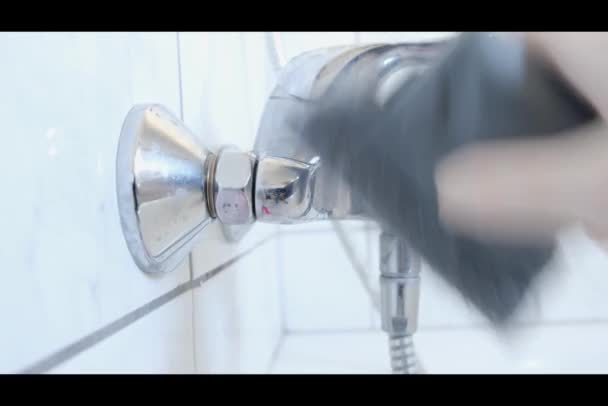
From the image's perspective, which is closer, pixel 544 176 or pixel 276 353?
pixel 544 176

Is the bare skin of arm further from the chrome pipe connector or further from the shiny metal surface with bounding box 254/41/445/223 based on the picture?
the chrome pipe connector

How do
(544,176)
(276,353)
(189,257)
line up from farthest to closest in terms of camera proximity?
(276,353), (189,257), (544,176)

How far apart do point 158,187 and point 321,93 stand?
6cm

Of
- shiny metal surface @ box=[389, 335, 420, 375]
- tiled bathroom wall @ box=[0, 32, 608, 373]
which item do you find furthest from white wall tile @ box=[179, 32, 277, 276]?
A: shiny metal surface @ box=[389, 335, 420, 375]

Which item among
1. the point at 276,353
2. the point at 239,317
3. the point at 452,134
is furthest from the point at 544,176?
the point at 276,353

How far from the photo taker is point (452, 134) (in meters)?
0.13

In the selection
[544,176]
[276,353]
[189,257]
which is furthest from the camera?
[276,353]

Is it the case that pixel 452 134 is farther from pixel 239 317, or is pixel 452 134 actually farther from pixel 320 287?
pixel 320 287

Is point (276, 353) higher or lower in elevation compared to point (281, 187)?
lower

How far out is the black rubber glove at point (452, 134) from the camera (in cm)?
12

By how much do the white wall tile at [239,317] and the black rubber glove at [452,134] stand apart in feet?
0.43

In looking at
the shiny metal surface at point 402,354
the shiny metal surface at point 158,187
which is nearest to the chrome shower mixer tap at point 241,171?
the shiny metal surface at point 158,187

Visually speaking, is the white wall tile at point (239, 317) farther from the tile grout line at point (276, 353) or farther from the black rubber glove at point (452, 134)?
the black rubber glove at point (452, 134)
